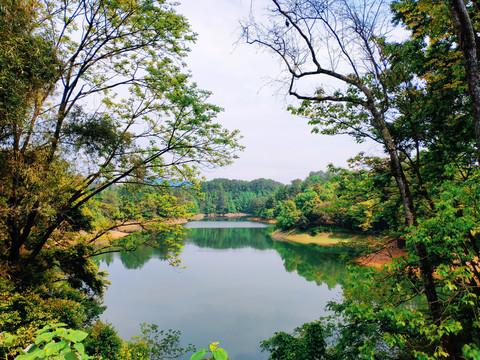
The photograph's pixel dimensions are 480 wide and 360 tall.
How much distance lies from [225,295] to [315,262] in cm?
1111

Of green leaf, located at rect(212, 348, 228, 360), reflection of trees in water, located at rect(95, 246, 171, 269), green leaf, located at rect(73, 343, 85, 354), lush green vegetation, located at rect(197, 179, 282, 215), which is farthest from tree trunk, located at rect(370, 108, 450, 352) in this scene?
lush green vegetation, located at rect(197, 179, 282, 215)

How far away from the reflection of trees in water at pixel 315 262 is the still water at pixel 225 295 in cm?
7

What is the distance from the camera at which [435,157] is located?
203 inches

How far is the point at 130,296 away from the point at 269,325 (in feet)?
27.0

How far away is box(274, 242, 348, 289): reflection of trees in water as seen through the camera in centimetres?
1816

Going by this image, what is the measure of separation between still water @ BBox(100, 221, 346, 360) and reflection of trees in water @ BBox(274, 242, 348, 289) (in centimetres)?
7

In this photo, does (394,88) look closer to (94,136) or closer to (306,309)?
(94,136)

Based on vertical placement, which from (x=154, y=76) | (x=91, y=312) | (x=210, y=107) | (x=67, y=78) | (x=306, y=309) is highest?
(x=154, y=76)

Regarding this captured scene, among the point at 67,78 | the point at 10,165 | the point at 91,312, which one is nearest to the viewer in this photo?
the point at 10,165

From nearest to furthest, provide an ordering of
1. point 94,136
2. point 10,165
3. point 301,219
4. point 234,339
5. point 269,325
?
point 10,165
point 94,136
point 234,339
point 269,325
point 301,219

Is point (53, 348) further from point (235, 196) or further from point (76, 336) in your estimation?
point (235, 196)

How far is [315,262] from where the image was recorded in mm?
22562

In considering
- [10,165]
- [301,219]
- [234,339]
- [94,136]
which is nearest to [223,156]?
[94,136]

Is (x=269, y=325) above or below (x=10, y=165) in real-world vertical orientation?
below
